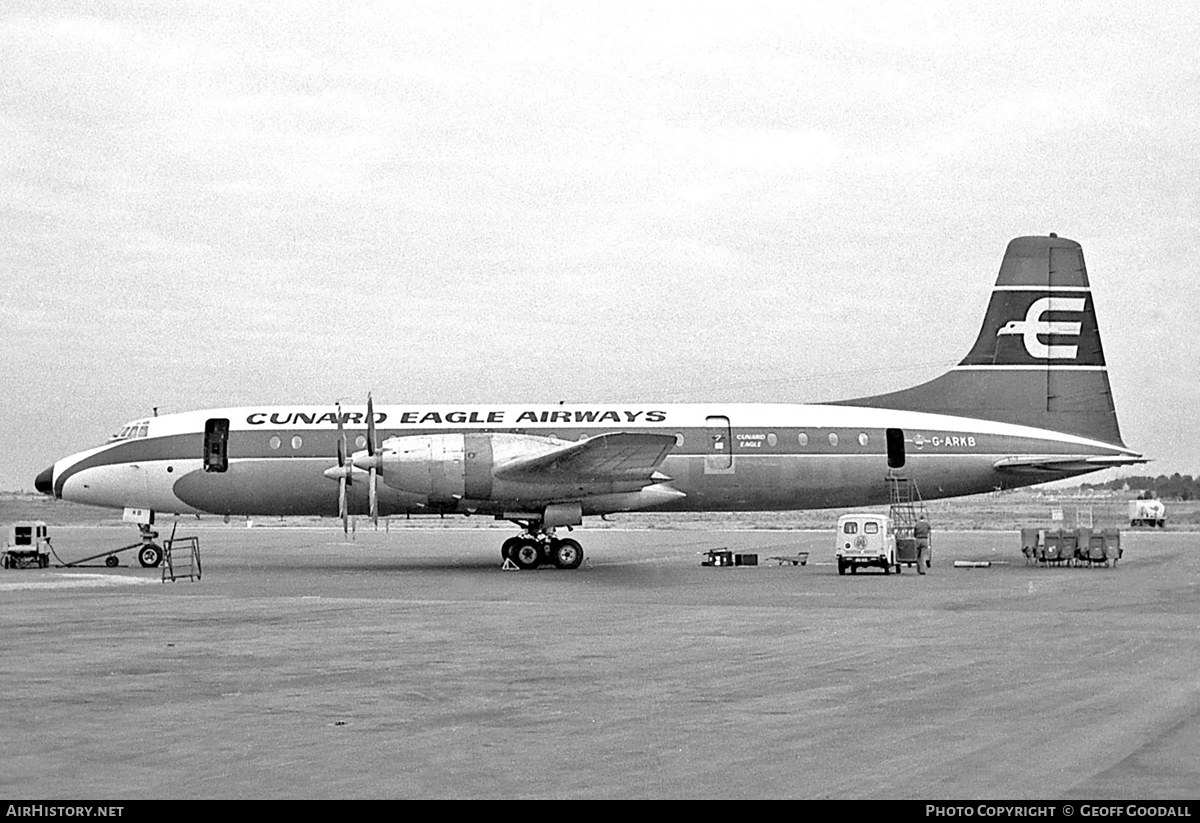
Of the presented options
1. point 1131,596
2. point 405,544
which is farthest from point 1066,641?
point 405,544

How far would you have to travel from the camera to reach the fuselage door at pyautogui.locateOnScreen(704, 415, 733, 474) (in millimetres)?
34156

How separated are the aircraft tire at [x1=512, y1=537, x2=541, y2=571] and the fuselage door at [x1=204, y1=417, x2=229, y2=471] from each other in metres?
8.14

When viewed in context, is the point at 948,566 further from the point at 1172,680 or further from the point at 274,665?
the point at 274,665

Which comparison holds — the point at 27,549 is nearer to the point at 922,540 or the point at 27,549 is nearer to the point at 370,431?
the point at 370,431

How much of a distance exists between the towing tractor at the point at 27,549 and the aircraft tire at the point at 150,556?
241 cm

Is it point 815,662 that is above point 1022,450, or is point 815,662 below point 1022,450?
below

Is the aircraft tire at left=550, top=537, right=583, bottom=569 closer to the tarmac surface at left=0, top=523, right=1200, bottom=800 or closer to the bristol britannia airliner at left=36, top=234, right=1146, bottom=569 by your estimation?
the bristol britannia airliner at left=36, top=234, right=1146, bottom=569

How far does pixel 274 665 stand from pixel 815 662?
5929 millimetres

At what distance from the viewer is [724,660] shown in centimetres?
1469

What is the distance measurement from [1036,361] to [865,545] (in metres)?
9.86

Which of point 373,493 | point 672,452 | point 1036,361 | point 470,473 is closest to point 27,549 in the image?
point 373,493

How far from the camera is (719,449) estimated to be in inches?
1347

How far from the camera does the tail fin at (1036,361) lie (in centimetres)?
3609

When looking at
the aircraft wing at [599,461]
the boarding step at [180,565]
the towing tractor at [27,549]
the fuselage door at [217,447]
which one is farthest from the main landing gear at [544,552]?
the towing tractor at [27,549]
